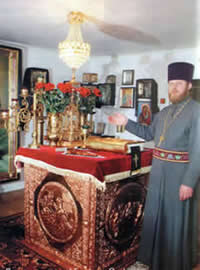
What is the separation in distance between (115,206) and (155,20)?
80.9 inches

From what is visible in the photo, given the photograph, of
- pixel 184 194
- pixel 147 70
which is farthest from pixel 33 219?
pixel 147 70

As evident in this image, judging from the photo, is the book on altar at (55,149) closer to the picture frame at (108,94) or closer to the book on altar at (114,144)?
the book on altar at (114,144)

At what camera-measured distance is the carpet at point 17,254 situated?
2613 mm

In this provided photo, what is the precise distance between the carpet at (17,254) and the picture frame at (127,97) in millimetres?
2560

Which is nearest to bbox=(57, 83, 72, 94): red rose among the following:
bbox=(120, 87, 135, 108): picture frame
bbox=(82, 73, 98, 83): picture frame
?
bbox=(120, 87, 135, 108): picture frame

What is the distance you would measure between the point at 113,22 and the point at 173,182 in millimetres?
2089

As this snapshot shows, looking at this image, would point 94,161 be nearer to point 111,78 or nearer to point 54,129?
point 54,129

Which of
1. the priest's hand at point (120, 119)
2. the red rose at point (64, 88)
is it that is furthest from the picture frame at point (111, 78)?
the priest's hand at point (120, 119)

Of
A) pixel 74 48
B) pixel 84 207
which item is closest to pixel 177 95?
pixel 84 207

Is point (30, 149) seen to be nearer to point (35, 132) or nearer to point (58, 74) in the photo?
point (35, 132)

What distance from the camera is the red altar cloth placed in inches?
89.0

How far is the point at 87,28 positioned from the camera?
12.2ft

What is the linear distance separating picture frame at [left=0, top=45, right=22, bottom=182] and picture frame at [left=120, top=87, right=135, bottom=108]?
1.75 meters

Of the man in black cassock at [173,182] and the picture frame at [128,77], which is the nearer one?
the man in black cassock at [173,182]
